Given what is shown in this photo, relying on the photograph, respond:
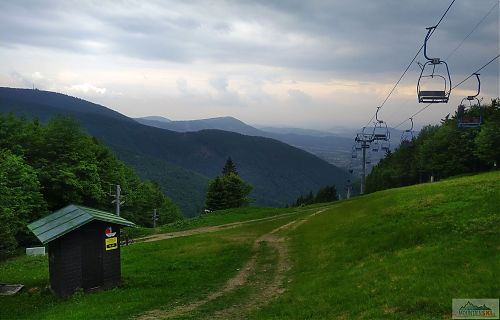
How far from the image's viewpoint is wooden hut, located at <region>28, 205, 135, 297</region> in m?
23.3

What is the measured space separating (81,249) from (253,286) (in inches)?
375

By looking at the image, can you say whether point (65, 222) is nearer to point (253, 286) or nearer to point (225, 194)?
point (253, 286)

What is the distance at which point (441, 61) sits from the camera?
2767cm

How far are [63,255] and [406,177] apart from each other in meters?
110

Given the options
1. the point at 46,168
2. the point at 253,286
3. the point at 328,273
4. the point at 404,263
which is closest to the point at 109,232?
the point at 253,286

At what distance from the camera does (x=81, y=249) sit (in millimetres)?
23828

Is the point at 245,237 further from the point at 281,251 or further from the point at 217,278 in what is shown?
the point at 217,278

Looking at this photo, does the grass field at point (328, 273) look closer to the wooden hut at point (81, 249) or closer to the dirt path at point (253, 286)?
the dirt path at point (253, 286)

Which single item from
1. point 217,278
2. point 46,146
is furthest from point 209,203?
point 217,278

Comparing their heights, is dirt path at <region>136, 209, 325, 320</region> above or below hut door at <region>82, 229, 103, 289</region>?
below

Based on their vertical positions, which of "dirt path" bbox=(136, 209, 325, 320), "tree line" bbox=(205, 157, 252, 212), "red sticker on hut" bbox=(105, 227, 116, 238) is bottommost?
"tree line" bbox=(205, 157, 252, 212)

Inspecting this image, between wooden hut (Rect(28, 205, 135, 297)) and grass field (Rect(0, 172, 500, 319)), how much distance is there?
925mm

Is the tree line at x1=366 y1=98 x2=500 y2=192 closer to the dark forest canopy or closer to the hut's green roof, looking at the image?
the dark forest canopy

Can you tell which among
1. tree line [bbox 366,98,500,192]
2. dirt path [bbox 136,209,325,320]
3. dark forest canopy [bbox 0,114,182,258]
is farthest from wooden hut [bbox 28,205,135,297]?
tree line [bbox 366,98,500,192]
